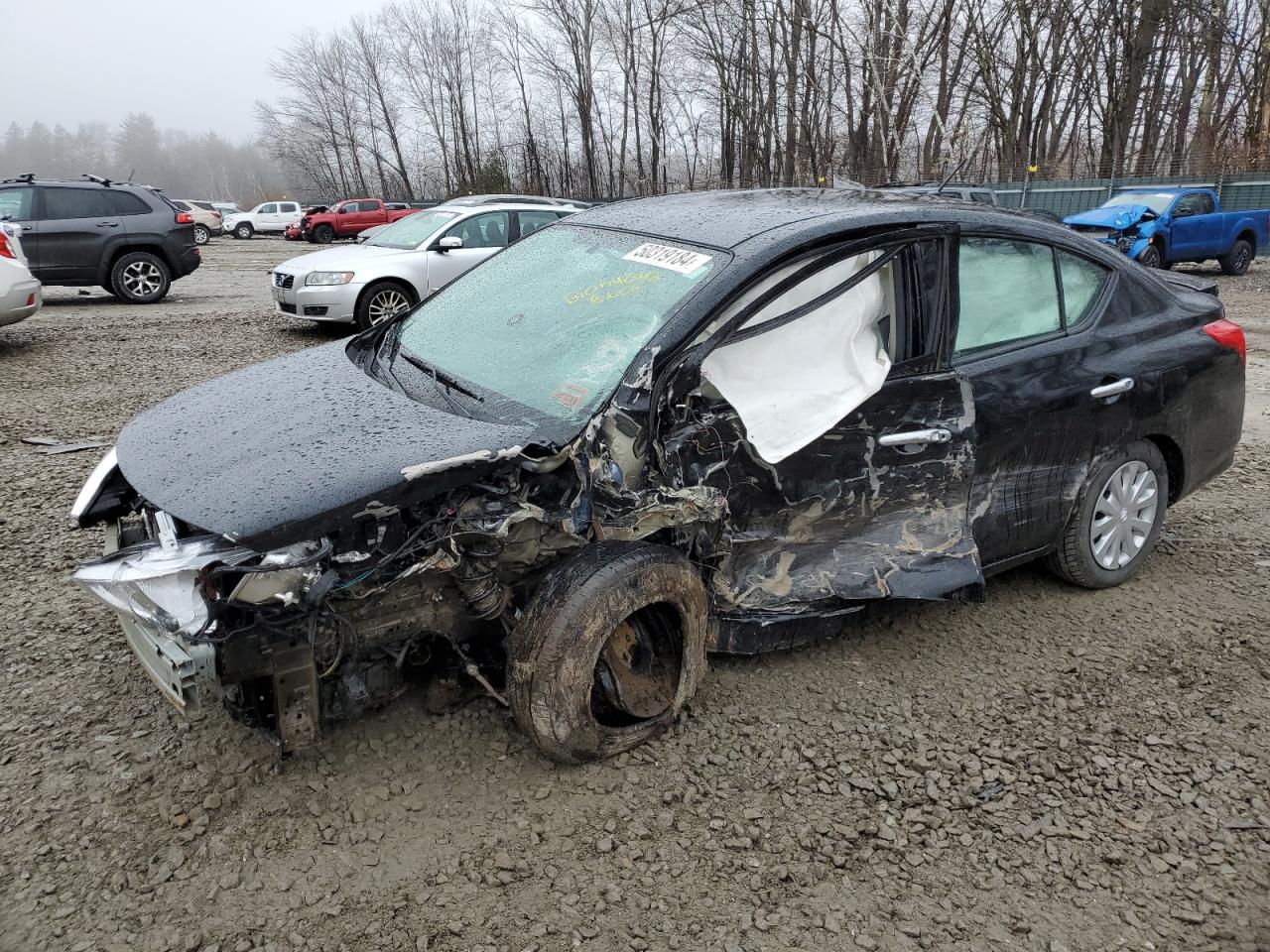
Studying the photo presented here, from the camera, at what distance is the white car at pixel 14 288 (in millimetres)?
8562

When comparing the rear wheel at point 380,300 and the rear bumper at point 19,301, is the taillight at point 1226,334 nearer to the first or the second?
the rear wheel at point 380,300

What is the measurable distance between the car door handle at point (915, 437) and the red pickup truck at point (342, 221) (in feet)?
104

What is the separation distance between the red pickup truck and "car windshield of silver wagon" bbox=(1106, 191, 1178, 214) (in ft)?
76.9

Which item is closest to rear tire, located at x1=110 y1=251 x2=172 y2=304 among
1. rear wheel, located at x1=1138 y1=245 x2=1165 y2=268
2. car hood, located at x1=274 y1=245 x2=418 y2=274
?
car hood, located at x1=274 y1=245 x2=418 y2=274

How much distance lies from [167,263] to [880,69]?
25385 millimetres

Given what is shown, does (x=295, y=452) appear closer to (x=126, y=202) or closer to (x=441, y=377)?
(x=441, y=377)

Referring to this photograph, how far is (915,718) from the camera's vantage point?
10.2 ft

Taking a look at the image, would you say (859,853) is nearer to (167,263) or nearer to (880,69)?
(167,263)

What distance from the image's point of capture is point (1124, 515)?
3955 mm

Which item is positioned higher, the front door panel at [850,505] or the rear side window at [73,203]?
the rear side window at [73,203]

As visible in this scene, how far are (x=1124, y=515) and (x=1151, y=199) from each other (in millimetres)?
15132

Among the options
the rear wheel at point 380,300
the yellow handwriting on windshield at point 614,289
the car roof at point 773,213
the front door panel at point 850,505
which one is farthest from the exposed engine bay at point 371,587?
the rear wheel at point 380,300

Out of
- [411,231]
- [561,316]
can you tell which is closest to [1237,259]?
[411,231]

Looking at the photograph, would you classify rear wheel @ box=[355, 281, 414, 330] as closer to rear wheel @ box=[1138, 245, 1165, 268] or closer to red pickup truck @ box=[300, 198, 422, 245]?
rear wheel @ box=[1138, 245, 1165, 268]
